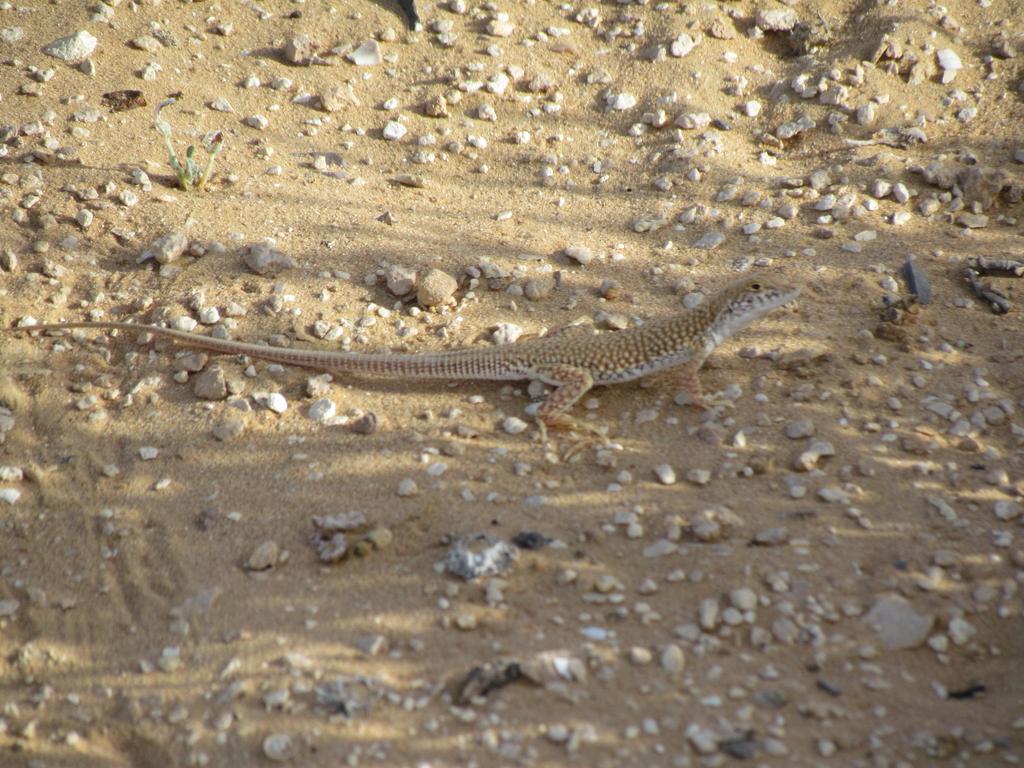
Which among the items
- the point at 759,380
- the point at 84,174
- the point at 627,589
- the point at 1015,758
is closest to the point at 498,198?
the point at 759,380

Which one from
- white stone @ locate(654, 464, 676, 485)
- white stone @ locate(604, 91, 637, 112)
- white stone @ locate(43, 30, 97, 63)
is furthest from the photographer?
white stone @ locate(604, 91, 637, 112)

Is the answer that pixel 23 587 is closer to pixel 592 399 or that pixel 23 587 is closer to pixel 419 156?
pixel 592 399

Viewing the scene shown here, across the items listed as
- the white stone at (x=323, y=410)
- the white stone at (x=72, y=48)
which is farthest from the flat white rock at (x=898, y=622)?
the white stone at (x=72, y=48)

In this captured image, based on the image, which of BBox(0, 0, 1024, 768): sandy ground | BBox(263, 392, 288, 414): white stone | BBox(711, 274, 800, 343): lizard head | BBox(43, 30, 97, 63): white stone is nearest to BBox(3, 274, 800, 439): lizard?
BBox(711, 274, 800, 343): lizard head

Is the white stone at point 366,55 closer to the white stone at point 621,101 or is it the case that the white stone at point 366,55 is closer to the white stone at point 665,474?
the white stone at point 621,101

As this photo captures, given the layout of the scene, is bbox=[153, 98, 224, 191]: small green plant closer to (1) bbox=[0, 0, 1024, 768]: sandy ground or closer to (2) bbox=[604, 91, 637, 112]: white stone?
(1) bbox=[0, 0, 1024, 768]: sandy ground

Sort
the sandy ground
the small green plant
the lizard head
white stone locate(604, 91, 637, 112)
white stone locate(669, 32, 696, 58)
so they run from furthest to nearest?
white stone locate(669, 32, 696, 58) → white stone locate(604, 91, 637, 112) → the small green plant → the lizard head → the sandy ground
